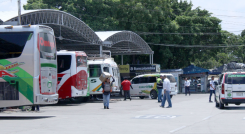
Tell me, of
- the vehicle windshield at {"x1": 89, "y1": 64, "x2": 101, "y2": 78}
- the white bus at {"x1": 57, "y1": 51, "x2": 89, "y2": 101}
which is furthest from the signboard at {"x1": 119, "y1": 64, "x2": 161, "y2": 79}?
the white bus at {"x1": 57, "y1": 51, "x2": 89, "y2": 101}

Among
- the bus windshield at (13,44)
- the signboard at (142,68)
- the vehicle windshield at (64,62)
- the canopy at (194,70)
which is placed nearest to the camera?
the bus windshield at (13,44)

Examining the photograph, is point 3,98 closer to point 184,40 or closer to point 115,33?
point 115,33

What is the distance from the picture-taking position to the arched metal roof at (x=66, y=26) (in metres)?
26.6

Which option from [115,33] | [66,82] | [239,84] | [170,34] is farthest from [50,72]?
[170,34]

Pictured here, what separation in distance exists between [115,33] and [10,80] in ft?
74.1

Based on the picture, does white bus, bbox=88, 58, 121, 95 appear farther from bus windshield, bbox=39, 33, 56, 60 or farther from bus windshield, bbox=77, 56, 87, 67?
bus windshield, bbox=39, 33, 56, 60

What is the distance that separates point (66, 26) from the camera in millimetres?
30000

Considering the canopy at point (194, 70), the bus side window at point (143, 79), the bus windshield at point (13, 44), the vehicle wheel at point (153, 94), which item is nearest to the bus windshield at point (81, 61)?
the bus side window at point (143, 79)

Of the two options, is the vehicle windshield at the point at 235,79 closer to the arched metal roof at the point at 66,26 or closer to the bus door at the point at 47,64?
the bus door at the point at 47,64

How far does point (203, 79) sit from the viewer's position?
5112 cm

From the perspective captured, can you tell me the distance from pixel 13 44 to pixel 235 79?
11037 millimetres

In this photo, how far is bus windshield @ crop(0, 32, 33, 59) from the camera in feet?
48.0

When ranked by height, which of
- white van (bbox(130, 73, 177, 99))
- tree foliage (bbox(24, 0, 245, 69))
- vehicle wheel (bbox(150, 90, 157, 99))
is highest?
tree foliage (bbox(24, 0, 245, 69))

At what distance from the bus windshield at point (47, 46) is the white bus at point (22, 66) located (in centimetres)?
4
